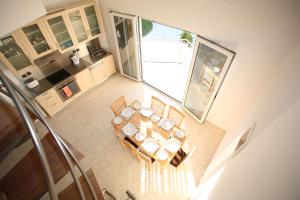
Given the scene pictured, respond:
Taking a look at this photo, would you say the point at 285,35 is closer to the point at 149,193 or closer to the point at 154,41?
the point at 149,193

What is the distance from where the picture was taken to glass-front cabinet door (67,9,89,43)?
13.2ft

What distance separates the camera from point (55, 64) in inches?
181

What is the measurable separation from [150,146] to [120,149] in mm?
935

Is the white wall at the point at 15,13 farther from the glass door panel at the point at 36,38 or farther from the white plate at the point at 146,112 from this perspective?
the white plate at the point at 146,112

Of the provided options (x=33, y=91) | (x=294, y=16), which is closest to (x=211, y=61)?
(x=294, y=16)

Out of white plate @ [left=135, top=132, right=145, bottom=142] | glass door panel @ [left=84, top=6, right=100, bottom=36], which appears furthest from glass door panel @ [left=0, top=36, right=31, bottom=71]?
white plate @ [left=135, top=132, right=145, bottom=142]

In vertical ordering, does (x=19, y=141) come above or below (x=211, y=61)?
above

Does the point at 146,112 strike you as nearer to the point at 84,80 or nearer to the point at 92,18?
the point at 84,80

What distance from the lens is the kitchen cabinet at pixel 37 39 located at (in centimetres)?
348

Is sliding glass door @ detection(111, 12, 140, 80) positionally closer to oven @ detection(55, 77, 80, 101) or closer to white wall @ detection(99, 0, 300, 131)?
white wall @ detection(99, 0, 300, 131)

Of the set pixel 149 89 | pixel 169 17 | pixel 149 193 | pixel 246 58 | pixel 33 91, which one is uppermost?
pixel 169 17

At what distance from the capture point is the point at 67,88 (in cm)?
457

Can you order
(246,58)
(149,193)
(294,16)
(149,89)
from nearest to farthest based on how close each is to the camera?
1. (294,16)
2. (246,58)
3. (149,193)
4. (149,89)

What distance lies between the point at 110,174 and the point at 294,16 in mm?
4025
